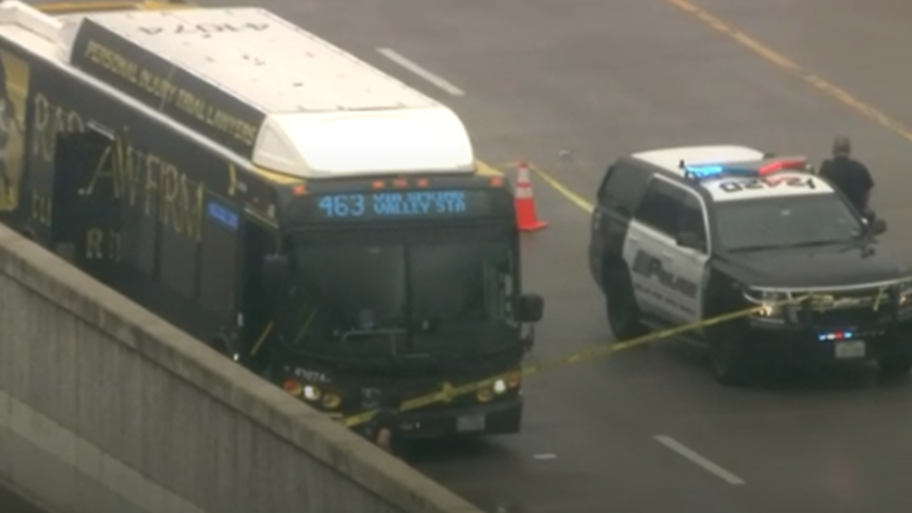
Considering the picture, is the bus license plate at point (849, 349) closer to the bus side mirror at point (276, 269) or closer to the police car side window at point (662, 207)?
the police car side window at point (662, 207)

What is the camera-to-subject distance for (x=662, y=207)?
2672 cm

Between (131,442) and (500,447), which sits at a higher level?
(131,442)

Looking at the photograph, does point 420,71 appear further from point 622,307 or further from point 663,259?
point 663,259

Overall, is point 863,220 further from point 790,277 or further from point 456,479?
point 456,479

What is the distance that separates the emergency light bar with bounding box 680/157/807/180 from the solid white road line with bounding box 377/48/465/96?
10741 mm

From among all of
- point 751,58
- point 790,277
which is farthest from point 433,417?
point 751,58

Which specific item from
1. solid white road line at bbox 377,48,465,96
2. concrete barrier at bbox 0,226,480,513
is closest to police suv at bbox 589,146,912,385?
concrete barrier at bbox 0,226,480,513

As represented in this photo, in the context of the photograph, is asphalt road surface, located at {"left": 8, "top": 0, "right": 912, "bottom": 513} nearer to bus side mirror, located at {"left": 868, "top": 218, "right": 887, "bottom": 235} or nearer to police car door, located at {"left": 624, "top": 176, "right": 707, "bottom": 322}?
police car door, located at {"left": 624, "top": 176, "right": 707, "bottom": 322}

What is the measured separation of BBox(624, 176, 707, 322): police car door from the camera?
2578 cm

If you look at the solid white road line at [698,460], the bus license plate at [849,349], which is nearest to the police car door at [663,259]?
the bus license plate at [849,349]

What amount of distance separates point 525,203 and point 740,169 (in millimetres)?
5326

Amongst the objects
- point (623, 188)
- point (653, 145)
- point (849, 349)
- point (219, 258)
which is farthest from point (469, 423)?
point (653, 145)

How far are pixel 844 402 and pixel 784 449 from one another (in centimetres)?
187

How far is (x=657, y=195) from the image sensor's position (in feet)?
88.0
